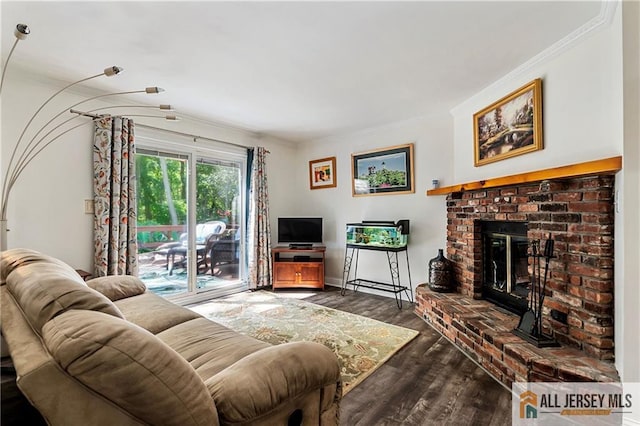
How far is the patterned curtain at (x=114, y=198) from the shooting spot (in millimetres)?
2932

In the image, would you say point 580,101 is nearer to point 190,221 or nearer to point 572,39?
point 572,39

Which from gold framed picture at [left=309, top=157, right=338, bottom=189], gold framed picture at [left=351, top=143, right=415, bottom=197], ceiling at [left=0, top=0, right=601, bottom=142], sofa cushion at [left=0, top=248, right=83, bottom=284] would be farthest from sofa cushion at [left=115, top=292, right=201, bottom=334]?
gold framed picture at [left=309, top=157, right=338, bottom=189]

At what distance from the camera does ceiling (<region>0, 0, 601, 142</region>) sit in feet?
5.80

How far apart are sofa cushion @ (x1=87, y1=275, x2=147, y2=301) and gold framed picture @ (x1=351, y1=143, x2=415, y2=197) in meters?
3.08

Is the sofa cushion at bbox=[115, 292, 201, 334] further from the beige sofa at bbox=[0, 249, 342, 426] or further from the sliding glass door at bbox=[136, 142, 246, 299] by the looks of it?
the sliding glass door at bbox=[136, 142, 246, 299]

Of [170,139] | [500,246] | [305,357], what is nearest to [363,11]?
[305,357]

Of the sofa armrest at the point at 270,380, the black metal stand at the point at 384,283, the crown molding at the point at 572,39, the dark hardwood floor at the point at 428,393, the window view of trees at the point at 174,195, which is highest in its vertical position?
the crown molding at the point at 572,39

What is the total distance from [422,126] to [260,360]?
358 cm

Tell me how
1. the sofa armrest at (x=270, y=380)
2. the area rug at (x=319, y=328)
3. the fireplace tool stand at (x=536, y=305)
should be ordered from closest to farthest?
the sofa armrest at (x=270, y=380), the fireplace tool stand at (x=536, y=305), the area rug at (x=319, y=328)

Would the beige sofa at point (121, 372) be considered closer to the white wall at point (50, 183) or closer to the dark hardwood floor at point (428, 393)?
the dark hardwood floor at point (428, 393)

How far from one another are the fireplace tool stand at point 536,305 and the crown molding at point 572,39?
136cm

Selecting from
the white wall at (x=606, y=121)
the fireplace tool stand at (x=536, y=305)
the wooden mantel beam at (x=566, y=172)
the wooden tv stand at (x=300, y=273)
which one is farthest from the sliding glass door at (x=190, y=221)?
the fireplace tool stand at (x=536, y=305)

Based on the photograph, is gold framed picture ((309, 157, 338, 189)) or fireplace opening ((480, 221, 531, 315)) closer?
fireplace opening ((480, 221, 531, 315))

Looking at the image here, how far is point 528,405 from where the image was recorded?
1.79 m
